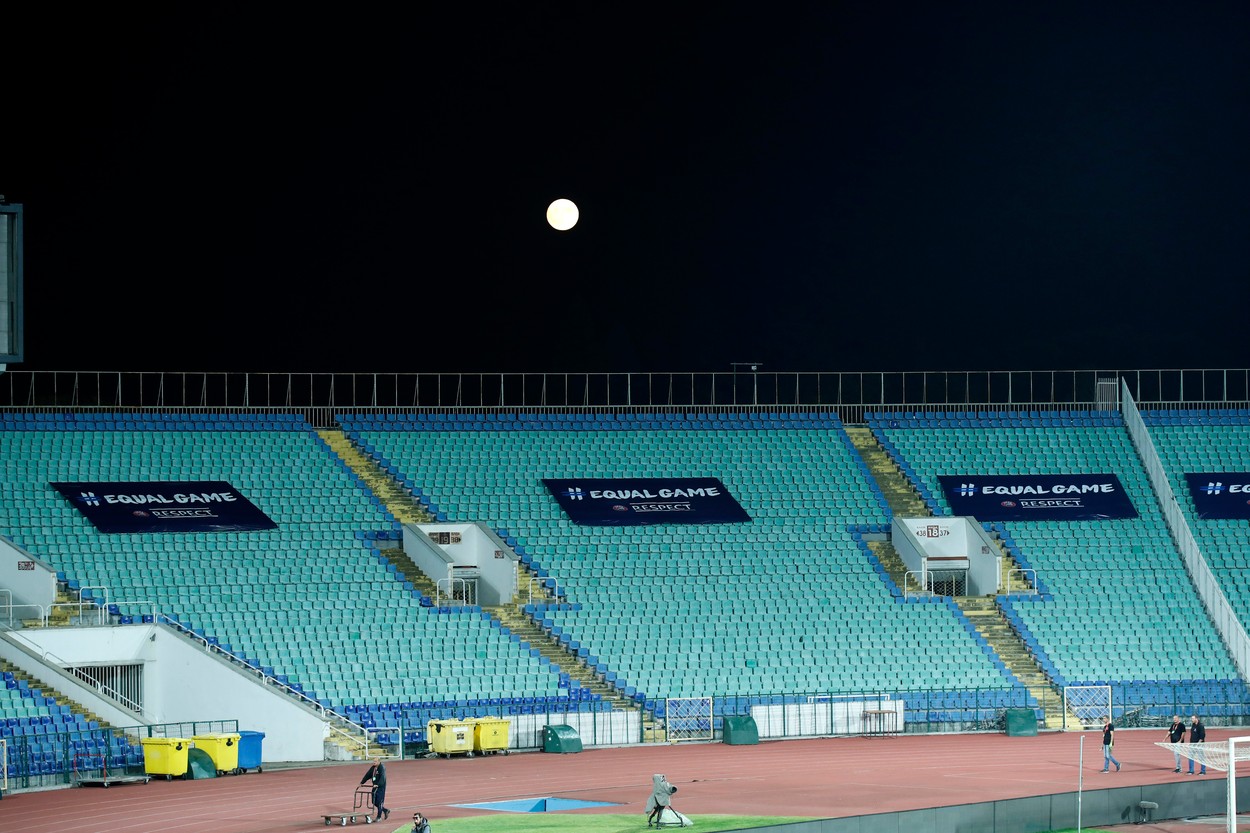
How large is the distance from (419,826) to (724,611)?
20.7 meters

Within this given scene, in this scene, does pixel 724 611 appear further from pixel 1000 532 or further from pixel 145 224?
pixel 145 224

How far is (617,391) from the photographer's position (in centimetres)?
5650

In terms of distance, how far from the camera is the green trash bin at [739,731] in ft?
132

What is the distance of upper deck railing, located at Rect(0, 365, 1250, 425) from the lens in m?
51.4

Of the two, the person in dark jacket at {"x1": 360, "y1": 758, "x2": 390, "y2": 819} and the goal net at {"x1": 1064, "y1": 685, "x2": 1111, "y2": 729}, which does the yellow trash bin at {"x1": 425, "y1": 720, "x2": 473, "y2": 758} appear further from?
the goal net at {"x1": 1064, "y1": 685, "x2": 1111, "y2": 729}

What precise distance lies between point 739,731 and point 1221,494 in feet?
58.3

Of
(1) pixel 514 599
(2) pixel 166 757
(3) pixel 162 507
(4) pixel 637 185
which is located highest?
(4) pixel 637 185

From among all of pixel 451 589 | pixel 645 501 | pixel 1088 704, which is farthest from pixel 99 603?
pixel 1088 704

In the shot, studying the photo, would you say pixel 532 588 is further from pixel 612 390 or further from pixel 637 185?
pixel 612 390

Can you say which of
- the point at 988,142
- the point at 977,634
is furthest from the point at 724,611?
the point at 988,142

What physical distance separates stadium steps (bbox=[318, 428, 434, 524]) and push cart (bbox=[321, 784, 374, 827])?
1691 cm

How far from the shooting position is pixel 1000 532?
49.3m

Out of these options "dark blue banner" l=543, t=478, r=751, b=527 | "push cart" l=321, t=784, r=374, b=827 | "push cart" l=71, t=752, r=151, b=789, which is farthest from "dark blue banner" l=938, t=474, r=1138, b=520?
"push cart" l=71, t=752, r=151, b=789

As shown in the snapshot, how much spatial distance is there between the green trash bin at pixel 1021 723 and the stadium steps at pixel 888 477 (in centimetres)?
924
